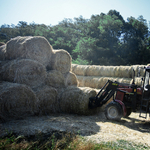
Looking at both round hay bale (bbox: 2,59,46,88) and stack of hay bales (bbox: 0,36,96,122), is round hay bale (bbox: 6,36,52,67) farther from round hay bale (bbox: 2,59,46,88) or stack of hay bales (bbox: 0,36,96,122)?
round hay bale (bbox: 2,59,46,88)

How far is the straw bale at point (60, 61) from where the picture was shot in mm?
7625

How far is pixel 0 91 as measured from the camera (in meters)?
5.16

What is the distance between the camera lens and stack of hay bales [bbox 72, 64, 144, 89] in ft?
33.8

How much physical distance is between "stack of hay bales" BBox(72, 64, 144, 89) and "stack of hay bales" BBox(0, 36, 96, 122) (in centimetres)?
363

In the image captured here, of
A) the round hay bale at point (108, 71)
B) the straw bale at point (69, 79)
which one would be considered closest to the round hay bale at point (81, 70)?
the round hay bale at point (108, 71)

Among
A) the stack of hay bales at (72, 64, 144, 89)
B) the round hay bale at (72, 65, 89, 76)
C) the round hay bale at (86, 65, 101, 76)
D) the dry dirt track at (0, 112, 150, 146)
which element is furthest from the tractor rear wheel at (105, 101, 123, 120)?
the round hay bale at (72, 65, 89, 76)

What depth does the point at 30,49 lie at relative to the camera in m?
6.82

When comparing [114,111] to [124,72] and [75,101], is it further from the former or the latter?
[124,72]

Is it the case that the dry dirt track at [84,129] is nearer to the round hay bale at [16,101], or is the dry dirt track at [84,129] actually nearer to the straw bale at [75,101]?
the round hay bale at [16,101]

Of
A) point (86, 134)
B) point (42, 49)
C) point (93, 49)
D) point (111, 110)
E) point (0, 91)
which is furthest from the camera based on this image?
point (93, 49)

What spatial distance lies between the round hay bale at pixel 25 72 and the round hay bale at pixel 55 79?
0.98ft

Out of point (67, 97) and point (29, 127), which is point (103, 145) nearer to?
point (29, 127)

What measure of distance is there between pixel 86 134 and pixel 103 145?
2.66 feet

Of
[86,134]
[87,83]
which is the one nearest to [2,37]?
[87,83]
